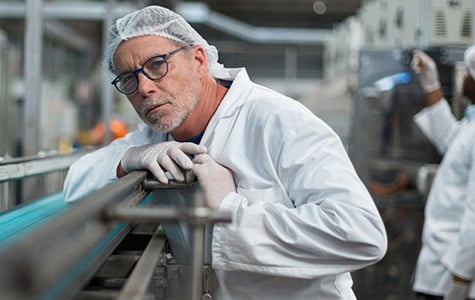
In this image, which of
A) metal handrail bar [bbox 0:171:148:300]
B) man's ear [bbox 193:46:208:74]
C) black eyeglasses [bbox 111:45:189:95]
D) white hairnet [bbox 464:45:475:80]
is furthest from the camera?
white hairnet [bbox 464:45:475:80]

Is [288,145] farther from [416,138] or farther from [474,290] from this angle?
[416,138]

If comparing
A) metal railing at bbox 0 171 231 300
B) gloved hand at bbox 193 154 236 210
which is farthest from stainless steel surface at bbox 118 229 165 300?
gloved hand at bbox 193 154 236 210

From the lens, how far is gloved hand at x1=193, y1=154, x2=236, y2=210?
1120mm

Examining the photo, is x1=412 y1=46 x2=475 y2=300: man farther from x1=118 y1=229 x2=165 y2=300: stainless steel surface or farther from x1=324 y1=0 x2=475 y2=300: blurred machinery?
x1=118 y1=229 x2=165 y2=300: stainless steel surface

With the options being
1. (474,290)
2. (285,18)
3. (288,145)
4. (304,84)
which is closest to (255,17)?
(285,18)

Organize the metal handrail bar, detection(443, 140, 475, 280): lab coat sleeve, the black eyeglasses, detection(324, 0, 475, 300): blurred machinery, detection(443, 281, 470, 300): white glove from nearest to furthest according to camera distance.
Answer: the metal handrail bar → the black eyeglasses → detection(443, 140, 475, 280): lab coat sleeve → detection(443, 281, 470, 300): white glove → detection(324, 0, 475, 300): blurred machinery

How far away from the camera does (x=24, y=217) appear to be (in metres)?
1.26

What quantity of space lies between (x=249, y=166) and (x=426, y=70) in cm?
168

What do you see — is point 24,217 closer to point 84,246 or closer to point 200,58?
point 200,58

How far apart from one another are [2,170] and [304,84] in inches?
304

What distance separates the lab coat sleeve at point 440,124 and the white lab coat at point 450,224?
1.00 ft

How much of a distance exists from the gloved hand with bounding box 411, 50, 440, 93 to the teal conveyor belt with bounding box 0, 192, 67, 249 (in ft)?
5.53

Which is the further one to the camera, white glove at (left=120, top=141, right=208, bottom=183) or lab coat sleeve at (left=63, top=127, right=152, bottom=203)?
lab coat sleeve at (left=63, top=127, right=152, bottom=203)

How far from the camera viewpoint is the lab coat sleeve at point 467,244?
2031mm
